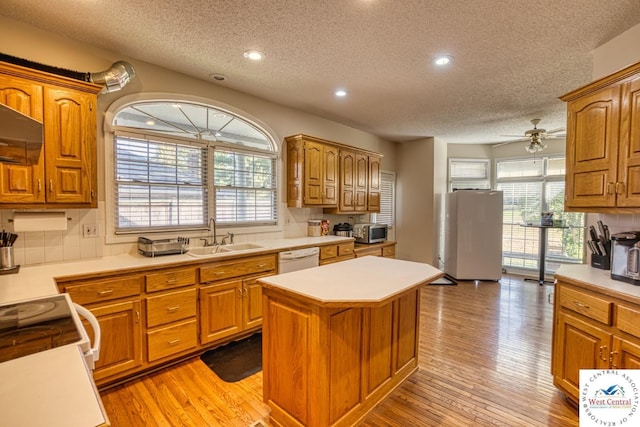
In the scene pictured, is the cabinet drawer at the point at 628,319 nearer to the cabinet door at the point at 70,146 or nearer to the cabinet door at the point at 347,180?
the cabinet door at the point at 347,180

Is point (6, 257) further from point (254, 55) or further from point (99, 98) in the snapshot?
point (254, 55)

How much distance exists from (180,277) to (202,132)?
1.72 meters

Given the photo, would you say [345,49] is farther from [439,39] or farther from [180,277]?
[180,277]

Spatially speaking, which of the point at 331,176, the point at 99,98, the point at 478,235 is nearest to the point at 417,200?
the point at 478,235

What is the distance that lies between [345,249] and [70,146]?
328 centimetres

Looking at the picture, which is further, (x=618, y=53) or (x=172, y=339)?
(x=172, y=339)

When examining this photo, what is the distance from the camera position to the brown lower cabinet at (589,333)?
1.70 meters

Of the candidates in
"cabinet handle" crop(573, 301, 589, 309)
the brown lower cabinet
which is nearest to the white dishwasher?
the brown lower cabinet

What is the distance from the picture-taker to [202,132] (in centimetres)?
340

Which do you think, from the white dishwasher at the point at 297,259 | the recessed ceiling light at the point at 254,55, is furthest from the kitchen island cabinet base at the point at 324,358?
the recessed ceiling light at the point at 254,55

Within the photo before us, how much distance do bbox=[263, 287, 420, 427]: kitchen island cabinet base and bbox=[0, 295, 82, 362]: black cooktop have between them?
3.34ft

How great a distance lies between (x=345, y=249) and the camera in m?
4.35

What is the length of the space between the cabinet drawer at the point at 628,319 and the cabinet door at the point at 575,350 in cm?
12

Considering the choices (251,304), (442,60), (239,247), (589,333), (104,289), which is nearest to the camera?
(589,333)
